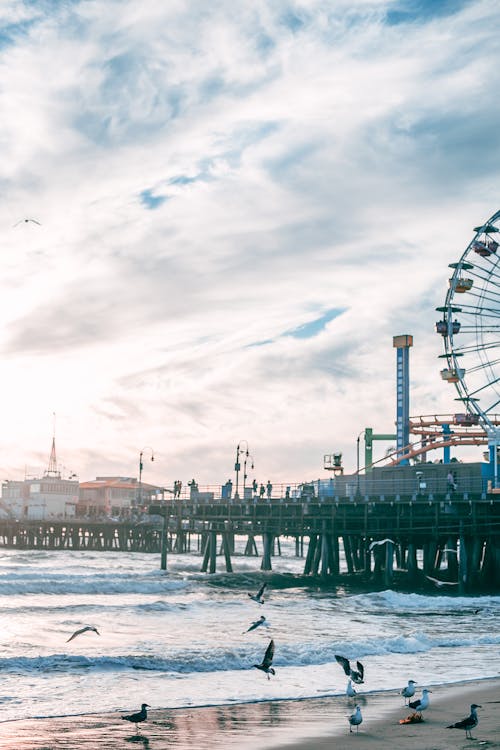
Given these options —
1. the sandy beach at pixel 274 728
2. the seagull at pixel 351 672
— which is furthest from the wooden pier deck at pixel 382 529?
the sandy beach at pixel 274 728

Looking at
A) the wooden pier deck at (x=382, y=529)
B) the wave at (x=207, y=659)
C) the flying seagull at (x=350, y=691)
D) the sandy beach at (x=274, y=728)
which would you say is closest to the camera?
the sandy beach at (x=274, y=728)

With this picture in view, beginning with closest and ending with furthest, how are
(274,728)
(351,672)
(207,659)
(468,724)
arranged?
1. (468,724)
2. (274,728)
3. (351,672)
4. (207,659)

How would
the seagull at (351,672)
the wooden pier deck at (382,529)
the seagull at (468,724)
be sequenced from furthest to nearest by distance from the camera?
the wooden pier deck at (382,529) < the seagull at (351,672) < the seagull at (468,724)

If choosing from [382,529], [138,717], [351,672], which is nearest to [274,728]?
[138,717]

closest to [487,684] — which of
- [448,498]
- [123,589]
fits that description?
[448,498]

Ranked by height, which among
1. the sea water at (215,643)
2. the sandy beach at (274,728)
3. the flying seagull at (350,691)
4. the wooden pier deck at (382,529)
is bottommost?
the sea water at (215,643)

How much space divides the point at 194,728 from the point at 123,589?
37.2 metres

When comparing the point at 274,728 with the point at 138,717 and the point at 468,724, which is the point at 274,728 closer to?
the point at 138,717

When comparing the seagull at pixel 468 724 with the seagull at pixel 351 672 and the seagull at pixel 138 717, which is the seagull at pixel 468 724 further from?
the seagull at pixel 138 717

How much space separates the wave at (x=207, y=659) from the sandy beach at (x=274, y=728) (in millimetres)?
5271

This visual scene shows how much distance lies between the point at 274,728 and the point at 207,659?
8580 mm

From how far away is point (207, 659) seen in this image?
82.1ft

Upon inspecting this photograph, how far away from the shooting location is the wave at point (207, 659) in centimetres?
2402

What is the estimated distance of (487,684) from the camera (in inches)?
857
